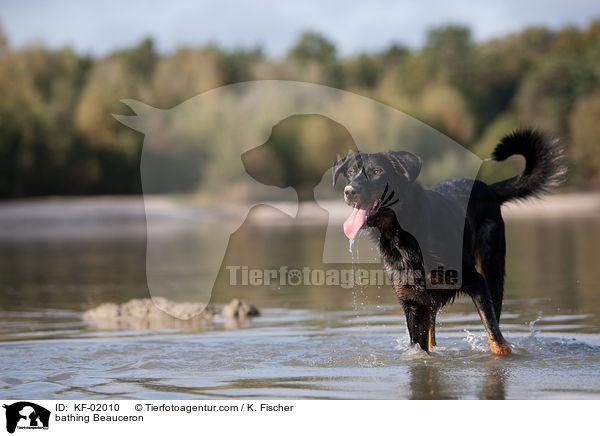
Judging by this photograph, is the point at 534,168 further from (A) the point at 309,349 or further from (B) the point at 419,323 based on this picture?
(A) the point at 309,349

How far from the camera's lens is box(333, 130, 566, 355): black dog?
6270 mm

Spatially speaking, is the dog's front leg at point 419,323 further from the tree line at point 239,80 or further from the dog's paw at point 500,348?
the tree line at point 239,80

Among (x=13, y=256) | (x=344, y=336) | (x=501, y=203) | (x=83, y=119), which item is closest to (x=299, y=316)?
(x=344, y=336)

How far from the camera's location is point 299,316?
933cm

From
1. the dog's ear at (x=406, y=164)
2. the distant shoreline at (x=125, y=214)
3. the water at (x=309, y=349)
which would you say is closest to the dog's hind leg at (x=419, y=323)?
the water at (x=309, y=349)

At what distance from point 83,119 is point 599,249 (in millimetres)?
33570

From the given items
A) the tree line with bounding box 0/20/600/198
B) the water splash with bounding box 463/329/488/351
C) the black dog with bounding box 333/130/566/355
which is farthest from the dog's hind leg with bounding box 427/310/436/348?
the tree line with bounding box 0/20/600/198

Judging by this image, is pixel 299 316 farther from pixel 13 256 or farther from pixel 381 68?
pixel 381 68

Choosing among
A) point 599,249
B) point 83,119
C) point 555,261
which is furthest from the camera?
point 83,119

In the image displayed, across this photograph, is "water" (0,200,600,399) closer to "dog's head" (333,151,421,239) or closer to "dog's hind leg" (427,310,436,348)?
"dog's hind leg" (427,310,436,348)

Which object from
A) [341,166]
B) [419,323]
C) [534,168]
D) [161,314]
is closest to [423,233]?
[419,323]

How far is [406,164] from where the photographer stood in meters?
→ 6.29

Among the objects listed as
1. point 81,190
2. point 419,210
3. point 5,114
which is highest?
point 5,114
